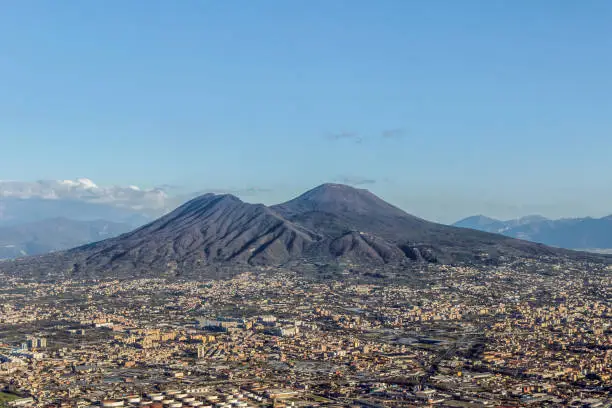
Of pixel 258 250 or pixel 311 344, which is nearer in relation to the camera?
pixel 311 344

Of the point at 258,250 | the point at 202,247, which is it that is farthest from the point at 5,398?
the point at 202,247

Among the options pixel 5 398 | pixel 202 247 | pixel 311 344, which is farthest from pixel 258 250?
pixel 5 398

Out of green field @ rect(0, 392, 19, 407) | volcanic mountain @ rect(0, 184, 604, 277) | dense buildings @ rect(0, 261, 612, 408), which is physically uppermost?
volcanic mountain @ rect(0, 184, 604, 277)

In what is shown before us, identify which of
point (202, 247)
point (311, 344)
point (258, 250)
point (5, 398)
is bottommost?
point (5, 398)

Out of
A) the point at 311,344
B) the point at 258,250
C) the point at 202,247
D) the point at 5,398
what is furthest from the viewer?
the point at 202,247

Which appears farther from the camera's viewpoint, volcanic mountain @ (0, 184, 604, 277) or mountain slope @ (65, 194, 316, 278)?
mountain slope @ (65, 194, 316, 278)

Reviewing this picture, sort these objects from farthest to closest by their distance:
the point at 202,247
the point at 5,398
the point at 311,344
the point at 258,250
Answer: the point at 202,247
the point at 258,250
the point at 311,344
the point at 5,398

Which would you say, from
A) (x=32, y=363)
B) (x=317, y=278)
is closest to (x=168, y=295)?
(x=317, y=278)

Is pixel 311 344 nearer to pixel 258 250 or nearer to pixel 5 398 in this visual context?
pixel 5 398

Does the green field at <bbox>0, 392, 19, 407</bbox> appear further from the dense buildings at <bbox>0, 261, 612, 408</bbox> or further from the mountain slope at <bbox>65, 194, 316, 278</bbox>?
the mountain slope at <bbox>65, 194, 316, 278</bbox>

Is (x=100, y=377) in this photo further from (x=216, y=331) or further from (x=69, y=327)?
(x=69, y=327)

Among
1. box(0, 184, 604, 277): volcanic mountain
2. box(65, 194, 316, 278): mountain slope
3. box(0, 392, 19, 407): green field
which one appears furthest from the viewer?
box(65, 194, 316, 278): mountain slope

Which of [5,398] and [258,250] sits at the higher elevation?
[258,250]

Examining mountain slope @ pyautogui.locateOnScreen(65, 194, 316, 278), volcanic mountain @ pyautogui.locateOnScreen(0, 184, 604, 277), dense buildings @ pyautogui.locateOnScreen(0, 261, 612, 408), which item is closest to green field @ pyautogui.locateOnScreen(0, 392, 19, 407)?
dense buildings @ pyautogui.locateOnScreen(0, 261, 612, 408)
